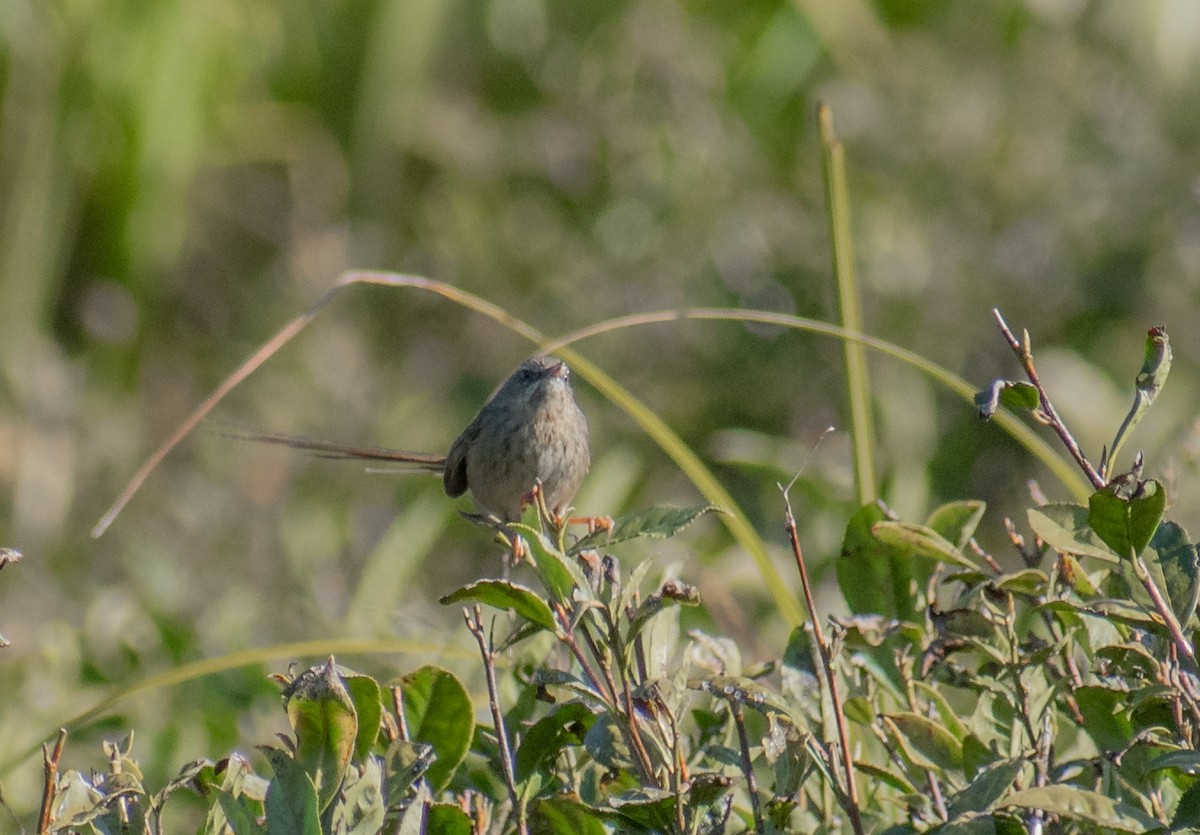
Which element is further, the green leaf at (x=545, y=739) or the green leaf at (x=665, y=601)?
the green leaf at (x=545, y=739)

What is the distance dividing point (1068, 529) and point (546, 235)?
5.48 metres

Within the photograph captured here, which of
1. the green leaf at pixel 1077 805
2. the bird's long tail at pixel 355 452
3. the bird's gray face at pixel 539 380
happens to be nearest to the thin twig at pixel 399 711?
the green leaf at pixel 1077 805

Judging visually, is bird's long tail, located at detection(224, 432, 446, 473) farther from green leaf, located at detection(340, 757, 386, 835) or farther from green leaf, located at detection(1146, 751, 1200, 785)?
green leaf, located at detection(1146, 751, 1200, 785)

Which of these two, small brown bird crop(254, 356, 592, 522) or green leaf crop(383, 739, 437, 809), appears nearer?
green leaf crop(383, 739, 437, 809)

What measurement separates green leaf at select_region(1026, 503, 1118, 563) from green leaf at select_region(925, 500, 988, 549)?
285 millimetres

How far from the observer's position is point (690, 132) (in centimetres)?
640

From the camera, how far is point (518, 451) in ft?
11.2

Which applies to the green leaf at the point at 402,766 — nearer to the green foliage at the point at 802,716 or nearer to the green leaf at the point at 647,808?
the green foliage at the point at 802,716

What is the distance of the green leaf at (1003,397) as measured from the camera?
1187mm

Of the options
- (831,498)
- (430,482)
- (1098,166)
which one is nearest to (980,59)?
(1098,166)

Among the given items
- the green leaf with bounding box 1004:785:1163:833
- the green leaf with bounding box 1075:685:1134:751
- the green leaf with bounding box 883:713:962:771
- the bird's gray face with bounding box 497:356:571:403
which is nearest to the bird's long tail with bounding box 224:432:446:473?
the bird's gray face with bounding box 497:356:571:403

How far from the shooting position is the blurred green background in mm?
5824

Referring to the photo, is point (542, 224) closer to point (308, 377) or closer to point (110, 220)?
point (308, 377)

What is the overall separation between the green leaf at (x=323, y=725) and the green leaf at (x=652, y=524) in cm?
27
